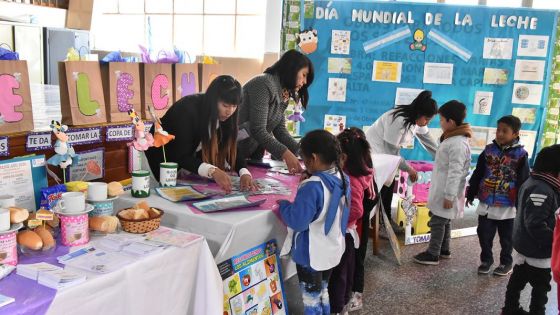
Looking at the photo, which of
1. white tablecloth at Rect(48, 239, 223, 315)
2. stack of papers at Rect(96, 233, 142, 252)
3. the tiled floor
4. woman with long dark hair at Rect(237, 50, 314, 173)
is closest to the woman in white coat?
the tiled floor

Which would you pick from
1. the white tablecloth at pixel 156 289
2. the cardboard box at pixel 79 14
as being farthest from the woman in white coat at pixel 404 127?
the cardboard box at pixel 79 14

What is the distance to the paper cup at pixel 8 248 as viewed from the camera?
1143mm

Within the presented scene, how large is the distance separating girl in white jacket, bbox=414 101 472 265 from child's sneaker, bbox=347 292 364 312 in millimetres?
811

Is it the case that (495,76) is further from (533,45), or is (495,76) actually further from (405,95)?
(405,95)

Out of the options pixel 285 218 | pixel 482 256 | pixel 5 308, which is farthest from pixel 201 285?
pixel 482 256

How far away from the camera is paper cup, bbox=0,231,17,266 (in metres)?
1.14

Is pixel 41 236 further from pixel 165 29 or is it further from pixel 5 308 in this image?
pixel 165 29

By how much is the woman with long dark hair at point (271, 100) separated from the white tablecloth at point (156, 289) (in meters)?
0.91

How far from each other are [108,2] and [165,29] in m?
1.26

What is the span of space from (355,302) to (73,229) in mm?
1508

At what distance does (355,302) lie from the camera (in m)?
2.37

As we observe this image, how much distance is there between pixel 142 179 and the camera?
5.69 feet

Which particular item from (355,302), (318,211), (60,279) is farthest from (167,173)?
(355,302)

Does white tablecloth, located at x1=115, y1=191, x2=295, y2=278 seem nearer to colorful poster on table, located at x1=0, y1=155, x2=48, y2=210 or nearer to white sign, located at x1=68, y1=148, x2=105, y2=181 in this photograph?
colorful poster on table, located at x1=0, y1=155, x2=48, y2=210
